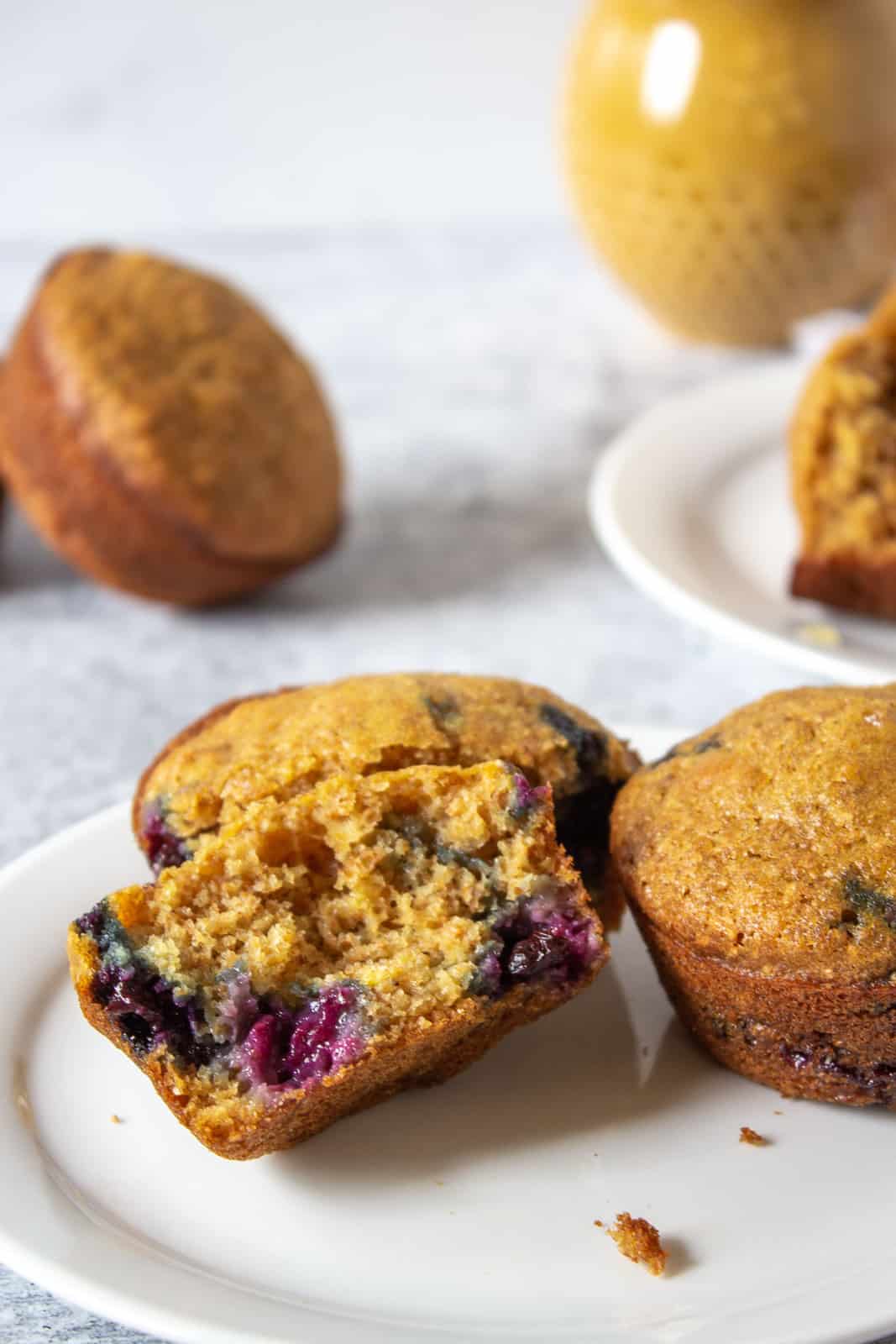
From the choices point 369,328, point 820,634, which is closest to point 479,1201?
point 820,634

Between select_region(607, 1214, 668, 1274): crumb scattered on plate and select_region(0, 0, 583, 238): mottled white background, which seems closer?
select_region(607, 1214, 668, 1274): crumb scattered on plate

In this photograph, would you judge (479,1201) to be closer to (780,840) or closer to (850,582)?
(780,840)

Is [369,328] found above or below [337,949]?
below

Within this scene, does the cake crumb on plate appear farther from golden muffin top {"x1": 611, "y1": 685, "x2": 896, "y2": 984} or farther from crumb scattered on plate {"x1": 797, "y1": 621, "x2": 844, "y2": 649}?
crumb scattered on plate {"x1": 797, "y1": 621, "x2": 844, "y2": 649}

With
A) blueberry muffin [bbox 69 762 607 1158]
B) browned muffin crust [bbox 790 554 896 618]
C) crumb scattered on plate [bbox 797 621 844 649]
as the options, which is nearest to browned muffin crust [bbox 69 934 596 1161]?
blueberry muffin [bbox 69 762 607 1158]

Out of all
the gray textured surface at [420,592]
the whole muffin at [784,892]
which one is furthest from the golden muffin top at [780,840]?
the gray textured surface at [420,592]

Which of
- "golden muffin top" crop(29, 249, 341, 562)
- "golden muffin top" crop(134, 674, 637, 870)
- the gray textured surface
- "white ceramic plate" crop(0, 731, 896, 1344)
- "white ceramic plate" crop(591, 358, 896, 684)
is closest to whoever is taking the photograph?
"white ceramic plate" crop(0, 731, 896, 1344)

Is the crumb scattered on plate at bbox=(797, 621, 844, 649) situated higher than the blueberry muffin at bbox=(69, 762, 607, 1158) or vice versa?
the blueberry muffin at bbox=(69, 762, 607, 1158)
